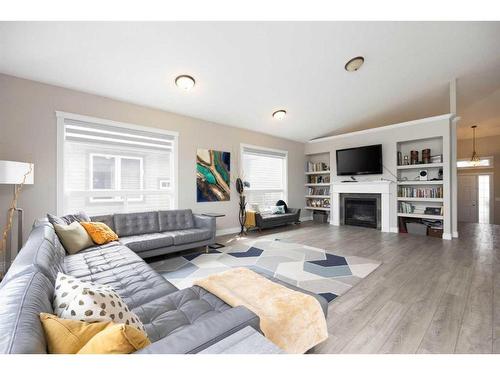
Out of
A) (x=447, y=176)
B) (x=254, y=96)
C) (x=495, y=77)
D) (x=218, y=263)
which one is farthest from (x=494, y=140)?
(x=218, y=263)

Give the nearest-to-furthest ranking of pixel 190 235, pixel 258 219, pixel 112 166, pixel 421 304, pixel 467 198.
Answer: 1. pixel 421 304
2. pixel 190 235
3. pixel 112 166
4. pixel 258 219
5. pixel 467 198

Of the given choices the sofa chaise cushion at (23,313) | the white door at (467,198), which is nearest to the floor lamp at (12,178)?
the sofa chaise cushion at (23,313)

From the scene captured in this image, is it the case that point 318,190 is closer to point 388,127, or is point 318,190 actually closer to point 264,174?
point 264,174

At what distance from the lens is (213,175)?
4785mm

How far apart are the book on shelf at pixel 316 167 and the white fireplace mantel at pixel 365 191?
70 cm

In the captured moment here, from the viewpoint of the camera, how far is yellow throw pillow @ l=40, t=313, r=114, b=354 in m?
0.70

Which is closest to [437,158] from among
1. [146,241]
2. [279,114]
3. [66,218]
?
[279,114]

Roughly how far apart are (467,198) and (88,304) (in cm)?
1000

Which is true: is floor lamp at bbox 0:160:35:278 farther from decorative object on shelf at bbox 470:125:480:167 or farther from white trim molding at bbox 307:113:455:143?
decorative object on shelf at bbox 470:125:480:167

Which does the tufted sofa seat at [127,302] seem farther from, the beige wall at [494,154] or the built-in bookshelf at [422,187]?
the beige wall at [494,154]

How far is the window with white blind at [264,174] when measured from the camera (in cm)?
559

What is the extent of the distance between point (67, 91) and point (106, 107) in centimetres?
49

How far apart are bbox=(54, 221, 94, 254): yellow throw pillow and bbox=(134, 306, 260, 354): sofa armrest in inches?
88.9
